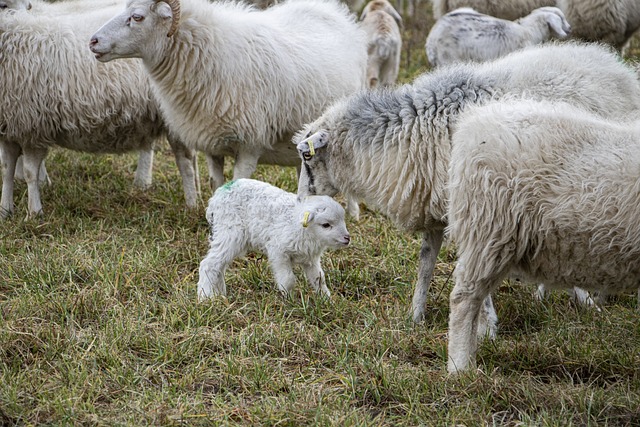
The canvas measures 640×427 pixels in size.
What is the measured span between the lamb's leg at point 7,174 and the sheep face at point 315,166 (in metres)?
2.83

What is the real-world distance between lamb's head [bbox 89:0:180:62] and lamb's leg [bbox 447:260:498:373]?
9.71 ft

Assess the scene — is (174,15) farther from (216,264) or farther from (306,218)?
(306,218)

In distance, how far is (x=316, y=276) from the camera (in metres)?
5.23

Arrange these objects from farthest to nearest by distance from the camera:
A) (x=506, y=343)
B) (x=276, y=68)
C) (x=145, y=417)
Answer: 1. (x=276, y=68)
2. (x=506, y=343)
3. (x=145, y=417)

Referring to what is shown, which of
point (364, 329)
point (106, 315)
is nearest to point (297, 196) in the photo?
point (364, 329)

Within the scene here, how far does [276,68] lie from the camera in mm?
6383

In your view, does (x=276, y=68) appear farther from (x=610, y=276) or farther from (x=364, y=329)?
(x=610, y=276)

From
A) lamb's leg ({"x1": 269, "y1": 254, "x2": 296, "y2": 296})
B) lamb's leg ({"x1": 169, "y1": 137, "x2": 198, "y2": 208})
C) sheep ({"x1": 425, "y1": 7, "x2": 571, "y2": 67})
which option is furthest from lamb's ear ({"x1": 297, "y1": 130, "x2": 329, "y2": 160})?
sheep ({"x1": 425, "y1": 7, "x2": 571, "y2": 67})

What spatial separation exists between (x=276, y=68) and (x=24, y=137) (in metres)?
2.03

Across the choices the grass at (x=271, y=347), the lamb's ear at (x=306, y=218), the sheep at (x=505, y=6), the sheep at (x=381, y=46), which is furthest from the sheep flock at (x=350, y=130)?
the sheep at (x=505, y=6)

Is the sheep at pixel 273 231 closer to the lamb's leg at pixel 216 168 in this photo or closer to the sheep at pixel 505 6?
the lamb's leg at pixel 216 168

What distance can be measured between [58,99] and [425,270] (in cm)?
327

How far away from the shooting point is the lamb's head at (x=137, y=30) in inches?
236

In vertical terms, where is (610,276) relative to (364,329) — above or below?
above
